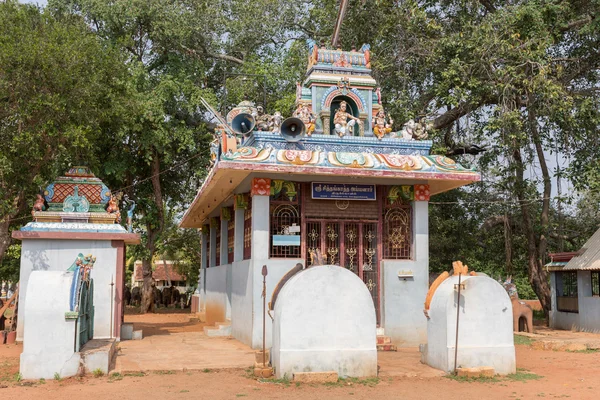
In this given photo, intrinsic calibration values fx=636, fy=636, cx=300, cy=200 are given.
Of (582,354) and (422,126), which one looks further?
(422,126)

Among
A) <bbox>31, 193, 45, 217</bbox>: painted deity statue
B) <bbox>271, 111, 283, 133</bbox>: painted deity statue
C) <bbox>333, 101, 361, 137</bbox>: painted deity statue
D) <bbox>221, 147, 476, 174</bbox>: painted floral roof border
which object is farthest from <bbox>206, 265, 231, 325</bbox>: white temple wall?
<bbox>221, 147, 476, 174</bbox>: painted floral roof border

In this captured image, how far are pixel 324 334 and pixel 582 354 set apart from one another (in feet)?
20.6

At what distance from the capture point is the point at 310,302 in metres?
8.96

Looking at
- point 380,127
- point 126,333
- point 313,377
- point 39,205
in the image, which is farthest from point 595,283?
point 39,205

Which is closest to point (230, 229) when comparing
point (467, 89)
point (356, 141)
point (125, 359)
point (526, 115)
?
point (356, 141)

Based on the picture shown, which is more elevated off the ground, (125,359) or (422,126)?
(422,126)

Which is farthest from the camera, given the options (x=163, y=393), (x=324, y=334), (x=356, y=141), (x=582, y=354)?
(x=356, y=141)

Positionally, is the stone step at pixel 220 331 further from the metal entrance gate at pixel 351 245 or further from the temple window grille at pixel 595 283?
the temple window grille at pixel 595 283

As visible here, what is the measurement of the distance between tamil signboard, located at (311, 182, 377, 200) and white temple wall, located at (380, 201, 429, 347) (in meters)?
1.09

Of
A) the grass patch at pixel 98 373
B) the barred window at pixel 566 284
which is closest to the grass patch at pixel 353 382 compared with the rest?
the grass patch at pixel 98 373

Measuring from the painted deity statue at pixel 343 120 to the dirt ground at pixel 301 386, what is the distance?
5428 mm

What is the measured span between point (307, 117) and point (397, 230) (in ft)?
10.0

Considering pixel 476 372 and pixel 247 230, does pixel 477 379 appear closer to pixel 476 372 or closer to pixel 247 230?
pixel 476 372

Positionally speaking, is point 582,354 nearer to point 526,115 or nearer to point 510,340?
point 510,340
